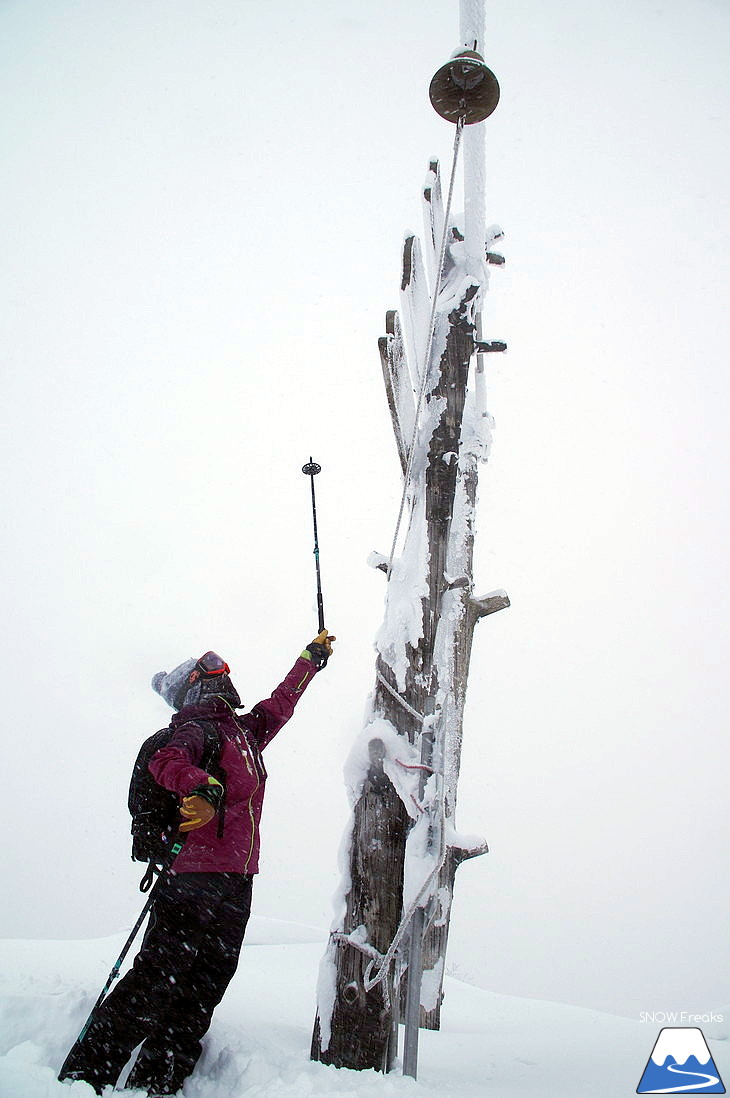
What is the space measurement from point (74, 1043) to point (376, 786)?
1791mm

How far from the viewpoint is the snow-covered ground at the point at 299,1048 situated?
95.5 inches

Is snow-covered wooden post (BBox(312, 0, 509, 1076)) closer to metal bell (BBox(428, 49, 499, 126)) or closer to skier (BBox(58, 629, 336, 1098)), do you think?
metal bell (BBox(428, 49, 499, 126))

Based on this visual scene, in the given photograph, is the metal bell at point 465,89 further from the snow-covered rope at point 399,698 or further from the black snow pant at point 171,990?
the black snow pant at point 171,990

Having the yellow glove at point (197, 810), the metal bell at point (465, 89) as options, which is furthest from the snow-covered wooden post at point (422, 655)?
the yellow glove at point (197, 810)

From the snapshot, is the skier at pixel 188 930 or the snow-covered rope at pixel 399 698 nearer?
the skier at pixel 188 930

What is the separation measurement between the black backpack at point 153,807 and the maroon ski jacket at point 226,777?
6cm

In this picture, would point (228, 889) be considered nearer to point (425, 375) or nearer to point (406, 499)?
point (406, 499)

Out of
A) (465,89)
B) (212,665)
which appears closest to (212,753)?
(212,665)

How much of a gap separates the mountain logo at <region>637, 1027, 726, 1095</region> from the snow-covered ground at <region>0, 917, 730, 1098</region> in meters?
0.08

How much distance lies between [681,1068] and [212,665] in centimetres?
301

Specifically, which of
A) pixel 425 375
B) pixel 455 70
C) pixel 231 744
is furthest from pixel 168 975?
pixel 455 70

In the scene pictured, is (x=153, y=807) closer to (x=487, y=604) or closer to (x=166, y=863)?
(x=166, y=863)

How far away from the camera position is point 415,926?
104 inches

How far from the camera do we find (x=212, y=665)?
3.50 metres
